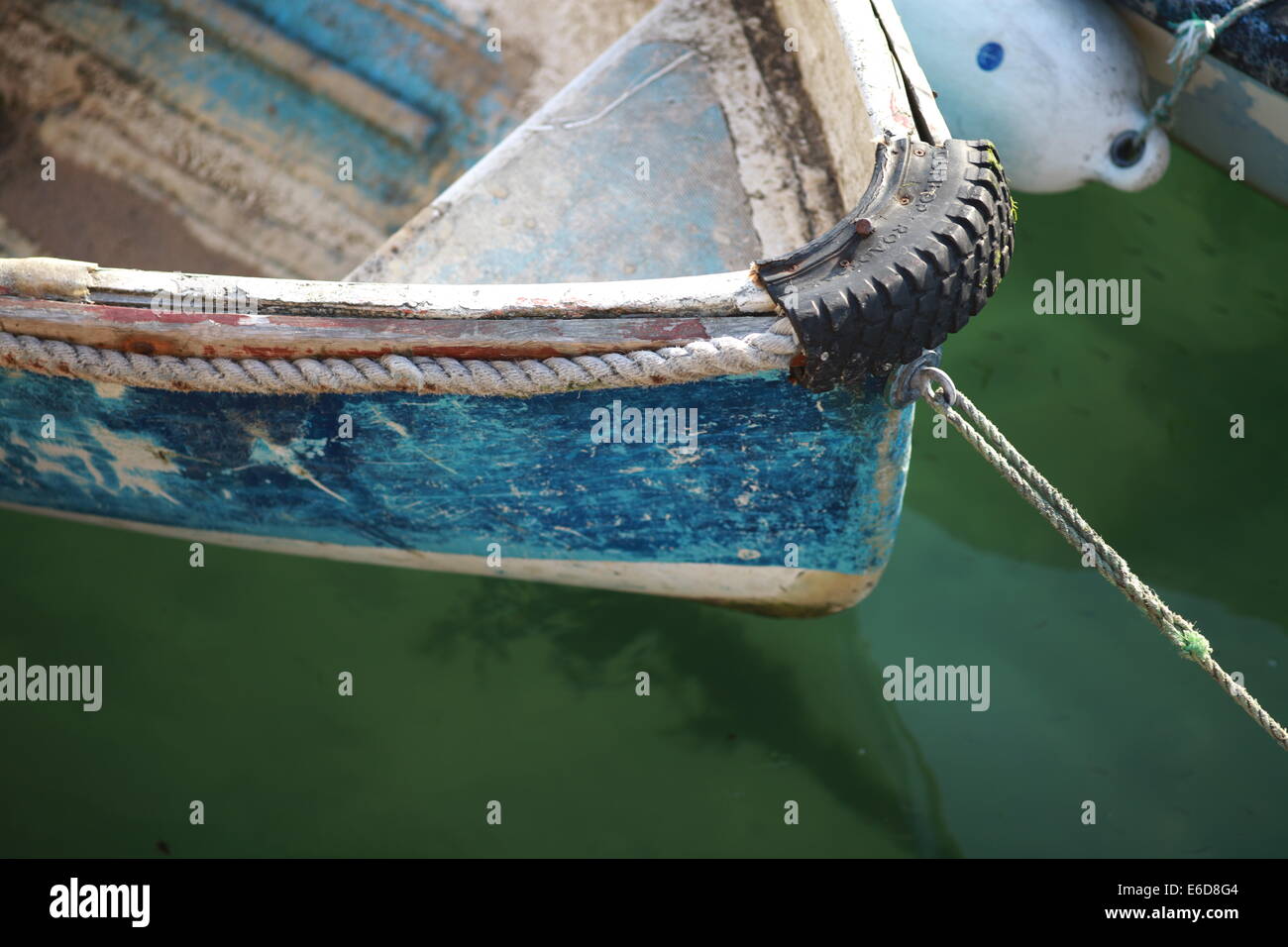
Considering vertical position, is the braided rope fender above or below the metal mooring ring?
above

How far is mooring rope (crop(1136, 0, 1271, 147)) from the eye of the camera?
2.74 meters

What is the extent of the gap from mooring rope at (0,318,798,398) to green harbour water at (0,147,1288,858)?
2.84 ft

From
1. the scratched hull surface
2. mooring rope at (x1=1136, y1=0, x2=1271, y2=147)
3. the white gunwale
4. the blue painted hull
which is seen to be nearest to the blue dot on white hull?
mooring rope at (x1=1136, y1=0, x2=1271, y2=147)

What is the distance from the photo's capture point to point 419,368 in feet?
6.24
